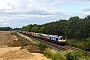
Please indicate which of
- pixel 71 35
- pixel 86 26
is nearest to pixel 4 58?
pixel 86 26

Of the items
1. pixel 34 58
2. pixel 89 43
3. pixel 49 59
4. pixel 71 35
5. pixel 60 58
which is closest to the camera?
pixel 60 58

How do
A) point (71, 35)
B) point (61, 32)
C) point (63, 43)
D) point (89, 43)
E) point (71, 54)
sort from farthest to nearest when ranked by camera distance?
1. point (61, 32)
2. point (71, 35)
3. point (63, 43)
4. point (89, 43)
5. point (71, 54)

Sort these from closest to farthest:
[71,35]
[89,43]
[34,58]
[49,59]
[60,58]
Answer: [60,58] < [49,59] < [34,58] < [89,43] < [71,35]

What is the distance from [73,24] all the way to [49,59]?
114 feet

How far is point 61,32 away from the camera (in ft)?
250

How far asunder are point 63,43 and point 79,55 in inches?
1010

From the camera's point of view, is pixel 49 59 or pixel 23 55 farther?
pixel 23 55

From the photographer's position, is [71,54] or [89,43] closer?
[71,54]

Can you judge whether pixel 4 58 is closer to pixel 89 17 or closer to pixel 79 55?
pixel 79 55

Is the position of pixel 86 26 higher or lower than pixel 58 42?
higher

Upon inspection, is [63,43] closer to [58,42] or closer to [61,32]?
[58,42]

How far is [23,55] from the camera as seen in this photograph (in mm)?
37500

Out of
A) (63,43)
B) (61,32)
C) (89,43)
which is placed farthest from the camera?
(61,32)

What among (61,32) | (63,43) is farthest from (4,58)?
(61,32)
